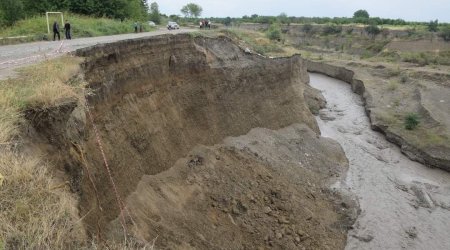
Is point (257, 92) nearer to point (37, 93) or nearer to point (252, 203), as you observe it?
point (252, 203)

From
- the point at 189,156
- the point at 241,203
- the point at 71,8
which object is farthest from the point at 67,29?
the point at 241,203

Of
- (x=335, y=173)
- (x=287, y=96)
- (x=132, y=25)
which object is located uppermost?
(x=132, y=25)

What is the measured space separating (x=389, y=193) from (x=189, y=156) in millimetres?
10774

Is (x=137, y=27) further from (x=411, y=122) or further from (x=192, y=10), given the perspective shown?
(x=192, y=10)

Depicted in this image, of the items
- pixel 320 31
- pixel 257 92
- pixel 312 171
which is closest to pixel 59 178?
pixel 312 171

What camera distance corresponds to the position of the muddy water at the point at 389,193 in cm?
1773

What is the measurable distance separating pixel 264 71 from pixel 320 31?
84647mm

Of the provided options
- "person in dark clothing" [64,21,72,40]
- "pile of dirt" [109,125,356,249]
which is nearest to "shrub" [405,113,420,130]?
"pile of dirt" [109,125,356,249]

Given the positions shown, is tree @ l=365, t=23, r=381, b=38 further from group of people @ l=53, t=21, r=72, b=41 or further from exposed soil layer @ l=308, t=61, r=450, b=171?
group of people @ l=53, t=21, r=72, b=41

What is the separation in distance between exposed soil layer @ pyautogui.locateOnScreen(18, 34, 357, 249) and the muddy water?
100cm

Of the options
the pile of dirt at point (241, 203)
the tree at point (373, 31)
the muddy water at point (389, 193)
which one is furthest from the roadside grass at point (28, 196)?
the tree at point (373, 31)

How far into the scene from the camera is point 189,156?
728 inches

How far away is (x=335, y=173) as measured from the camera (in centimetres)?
2305

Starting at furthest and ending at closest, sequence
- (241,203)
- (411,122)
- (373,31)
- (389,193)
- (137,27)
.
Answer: (373,31)
(137,27)
(411,122)
(389,193)
(241,203)
